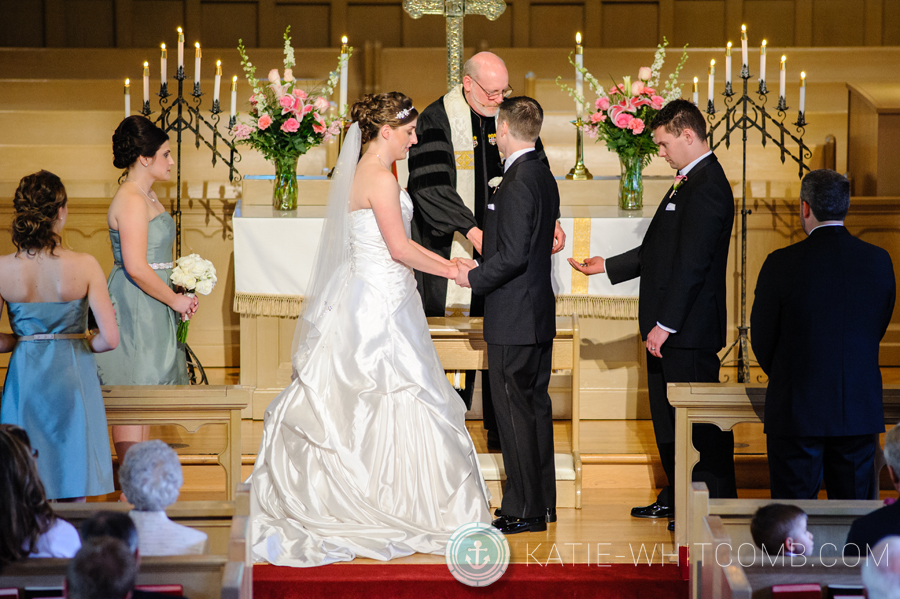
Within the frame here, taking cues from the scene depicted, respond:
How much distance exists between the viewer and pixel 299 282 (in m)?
5.09

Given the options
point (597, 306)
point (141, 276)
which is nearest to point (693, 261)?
point (597, 306)

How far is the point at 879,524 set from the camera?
7.63 ft

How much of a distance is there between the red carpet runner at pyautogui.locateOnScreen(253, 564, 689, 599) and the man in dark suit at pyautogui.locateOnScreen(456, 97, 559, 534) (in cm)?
43

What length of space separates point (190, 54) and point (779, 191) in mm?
5174

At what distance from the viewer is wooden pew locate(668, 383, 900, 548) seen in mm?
3717

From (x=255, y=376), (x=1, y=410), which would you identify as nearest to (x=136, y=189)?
(x=1, y=410)

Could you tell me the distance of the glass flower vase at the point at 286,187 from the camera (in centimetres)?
540

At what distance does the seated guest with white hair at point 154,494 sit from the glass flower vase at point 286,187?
3.09 meters

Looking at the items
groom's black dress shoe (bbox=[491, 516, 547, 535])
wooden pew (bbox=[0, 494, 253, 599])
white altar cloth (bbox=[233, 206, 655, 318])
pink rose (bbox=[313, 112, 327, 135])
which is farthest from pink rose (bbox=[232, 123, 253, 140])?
wooden pew (bbox=[0, 494, 253, 599])

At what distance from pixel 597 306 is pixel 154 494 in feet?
10.2

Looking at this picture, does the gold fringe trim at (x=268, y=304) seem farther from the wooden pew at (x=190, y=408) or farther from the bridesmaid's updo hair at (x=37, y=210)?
the bridesmaid's updo hair at (x=37, y=210)

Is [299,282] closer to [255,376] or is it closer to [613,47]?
[255,376]

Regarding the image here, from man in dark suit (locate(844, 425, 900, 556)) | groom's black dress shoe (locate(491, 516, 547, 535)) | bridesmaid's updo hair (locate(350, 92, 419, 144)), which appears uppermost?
bridesmaid's updo hair (locate(350, 92, 419, 144))

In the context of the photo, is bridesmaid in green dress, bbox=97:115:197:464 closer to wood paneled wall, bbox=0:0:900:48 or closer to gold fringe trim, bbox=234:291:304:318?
gold fringe trim, bbox=234:291:304:318
